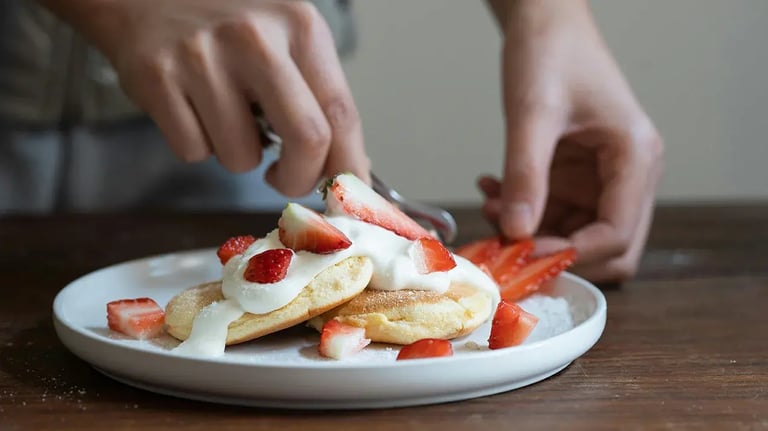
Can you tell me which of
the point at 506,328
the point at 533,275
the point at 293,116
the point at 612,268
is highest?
the point at 293,116

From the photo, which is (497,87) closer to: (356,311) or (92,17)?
(92,17)

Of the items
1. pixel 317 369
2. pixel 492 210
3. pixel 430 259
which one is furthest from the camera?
pixel 492 210

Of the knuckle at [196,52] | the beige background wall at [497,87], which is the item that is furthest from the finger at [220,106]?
the beige background wall at [497,87]

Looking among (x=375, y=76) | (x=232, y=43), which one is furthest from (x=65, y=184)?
(x=375, y=76)

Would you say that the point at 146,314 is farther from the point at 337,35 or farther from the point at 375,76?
the point at 375,76

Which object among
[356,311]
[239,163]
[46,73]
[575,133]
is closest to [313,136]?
[239,163]

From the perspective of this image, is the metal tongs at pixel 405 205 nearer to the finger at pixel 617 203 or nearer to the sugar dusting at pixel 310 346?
the finger at pixel 617 203
